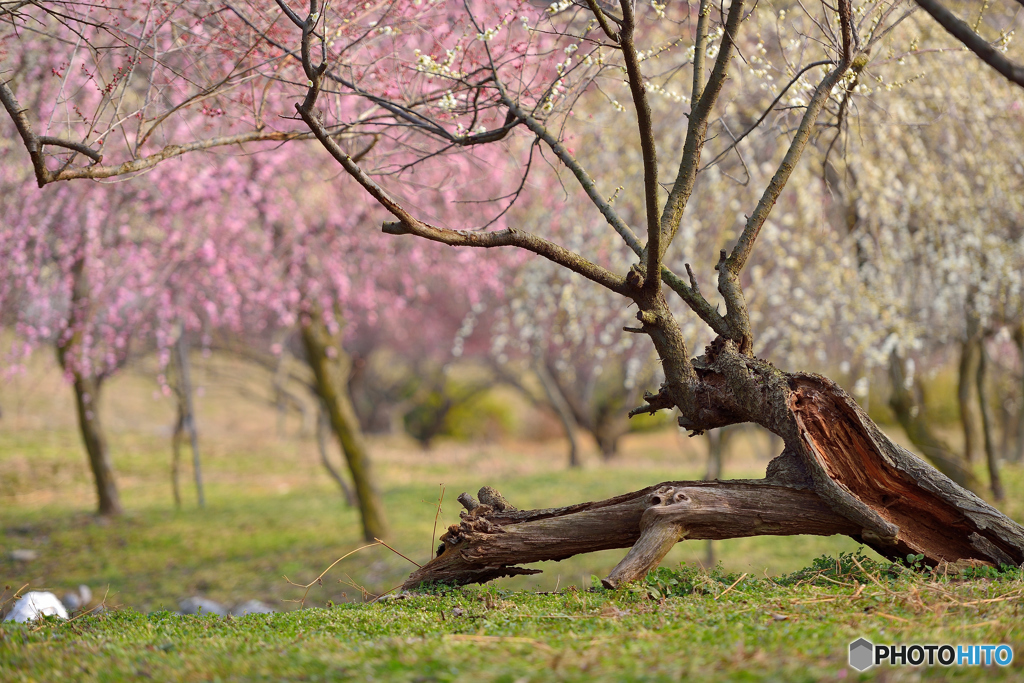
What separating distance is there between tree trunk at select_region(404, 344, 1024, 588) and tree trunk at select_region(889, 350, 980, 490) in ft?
17.3

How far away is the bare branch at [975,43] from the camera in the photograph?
2.57 m

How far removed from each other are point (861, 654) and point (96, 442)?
37.4ft

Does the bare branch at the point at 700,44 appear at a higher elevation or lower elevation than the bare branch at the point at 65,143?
higher

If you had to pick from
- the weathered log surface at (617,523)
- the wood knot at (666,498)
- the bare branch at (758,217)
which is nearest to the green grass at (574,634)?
the weathered log surface at (617,523)

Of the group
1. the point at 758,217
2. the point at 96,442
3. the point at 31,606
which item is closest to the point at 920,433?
the point at 758,217

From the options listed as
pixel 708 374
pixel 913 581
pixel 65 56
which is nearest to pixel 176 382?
pixel 65 56

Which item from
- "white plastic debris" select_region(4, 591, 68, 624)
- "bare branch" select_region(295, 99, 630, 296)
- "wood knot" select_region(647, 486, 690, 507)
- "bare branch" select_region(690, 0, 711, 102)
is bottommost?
"white plastic debris" select_region(4, 591, 68, 624)

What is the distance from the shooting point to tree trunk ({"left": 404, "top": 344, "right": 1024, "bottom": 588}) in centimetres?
372

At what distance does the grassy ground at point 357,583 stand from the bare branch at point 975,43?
72.0 inches

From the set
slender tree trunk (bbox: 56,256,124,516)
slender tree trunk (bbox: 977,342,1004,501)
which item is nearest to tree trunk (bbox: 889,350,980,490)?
slender tree trunk (bbox: 977,342,1004,501)

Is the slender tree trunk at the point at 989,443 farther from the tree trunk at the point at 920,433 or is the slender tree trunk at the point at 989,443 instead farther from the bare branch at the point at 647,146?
the bare branch at the point at 647,146

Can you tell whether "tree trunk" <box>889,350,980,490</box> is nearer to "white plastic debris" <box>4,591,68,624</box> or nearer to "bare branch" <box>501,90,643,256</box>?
"bare branch" <box>501,90,643,256</box>

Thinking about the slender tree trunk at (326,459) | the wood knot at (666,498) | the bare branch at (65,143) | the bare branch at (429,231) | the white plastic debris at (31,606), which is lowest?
the white plastic debris at (31,606)

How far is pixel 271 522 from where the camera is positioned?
39.2 feet
